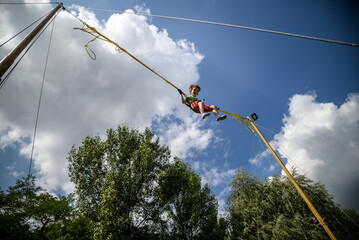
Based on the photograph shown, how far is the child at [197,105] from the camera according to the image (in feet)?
22.6

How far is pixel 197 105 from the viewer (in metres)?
7.28

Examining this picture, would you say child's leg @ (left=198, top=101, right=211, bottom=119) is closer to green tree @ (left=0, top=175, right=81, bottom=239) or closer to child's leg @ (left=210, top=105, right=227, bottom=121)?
child's leg @ (left=210, top=105, right=227, bottom=121)

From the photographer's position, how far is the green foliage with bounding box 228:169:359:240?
1292cm

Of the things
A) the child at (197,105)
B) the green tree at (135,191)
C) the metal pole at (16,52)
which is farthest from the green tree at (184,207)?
the metal pole at (16,52)

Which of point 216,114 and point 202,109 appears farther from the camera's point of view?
point 216,114

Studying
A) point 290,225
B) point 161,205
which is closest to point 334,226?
point 290,225

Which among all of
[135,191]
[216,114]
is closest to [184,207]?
[135,191]

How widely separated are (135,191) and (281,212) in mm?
13011

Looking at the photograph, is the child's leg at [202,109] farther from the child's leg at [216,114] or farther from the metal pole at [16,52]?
the metal pole at [16,52]

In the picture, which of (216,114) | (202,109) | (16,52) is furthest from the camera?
(216,114)

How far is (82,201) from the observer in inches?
555

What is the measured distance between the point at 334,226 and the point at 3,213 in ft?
112

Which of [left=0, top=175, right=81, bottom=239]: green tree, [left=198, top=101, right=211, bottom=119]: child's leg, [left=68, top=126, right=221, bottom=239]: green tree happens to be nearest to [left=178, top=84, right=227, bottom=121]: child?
[left=198, top=101, right=211, bottom=119]: child's leg

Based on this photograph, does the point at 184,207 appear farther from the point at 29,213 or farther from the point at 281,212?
the point at 29,213
